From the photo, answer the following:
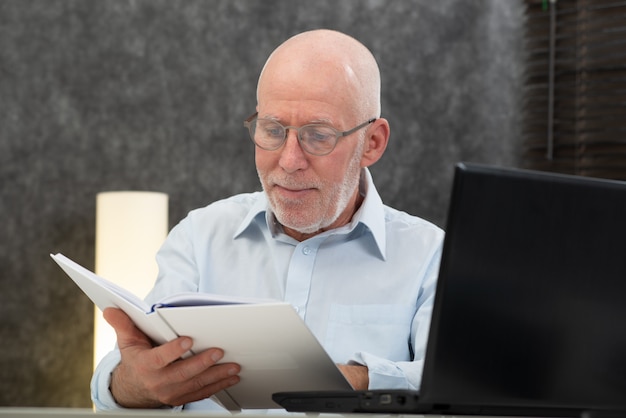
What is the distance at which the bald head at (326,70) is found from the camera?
177 centimetres

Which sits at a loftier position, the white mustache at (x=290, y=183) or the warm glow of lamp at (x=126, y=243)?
the white mustache at (x=290, y=183)

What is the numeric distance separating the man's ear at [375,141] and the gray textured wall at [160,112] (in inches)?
73.7

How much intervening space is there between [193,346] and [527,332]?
1.64ft

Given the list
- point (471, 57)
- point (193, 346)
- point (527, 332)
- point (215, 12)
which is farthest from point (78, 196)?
point (527, 332)

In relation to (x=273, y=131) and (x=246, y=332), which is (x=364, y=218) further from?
(x=246, y=332)

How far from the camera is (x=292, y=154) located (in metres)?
1.71

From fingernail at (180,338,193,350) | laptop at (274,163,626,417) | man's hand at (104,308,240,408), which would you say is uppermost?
laptop at (274,163,626,417)

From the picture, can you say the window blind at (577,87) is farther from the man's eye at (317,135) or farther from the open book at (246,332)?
the open book at (246,332)

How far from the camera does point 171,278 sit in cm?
180

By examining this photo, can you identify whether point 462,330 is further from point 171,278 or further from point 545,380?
point 171,278

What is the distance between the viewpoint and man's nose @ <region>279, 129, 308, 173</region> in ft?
5.63

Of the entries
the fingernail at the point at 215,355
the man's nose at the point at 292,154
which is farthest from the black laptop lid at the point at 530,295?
the man's nose at the point at 292,154

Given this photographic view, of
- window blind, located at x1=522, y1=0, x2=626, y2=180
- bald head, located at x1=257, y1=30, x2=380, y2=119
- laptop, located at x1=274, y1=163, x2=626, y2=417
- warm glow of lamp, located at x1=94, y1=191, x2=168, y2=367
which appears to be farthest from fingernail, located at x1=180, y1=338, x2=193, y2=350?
window blind, located at x1=522, y1=0, x2=626, y2=180

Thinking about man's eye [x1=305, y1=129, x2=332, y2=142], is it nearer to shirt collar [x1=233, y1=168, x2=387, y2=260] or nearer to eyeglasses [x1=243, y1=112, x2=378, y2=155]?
eyeglasses [x1=243, y1=112, x2=378, y2=155]
